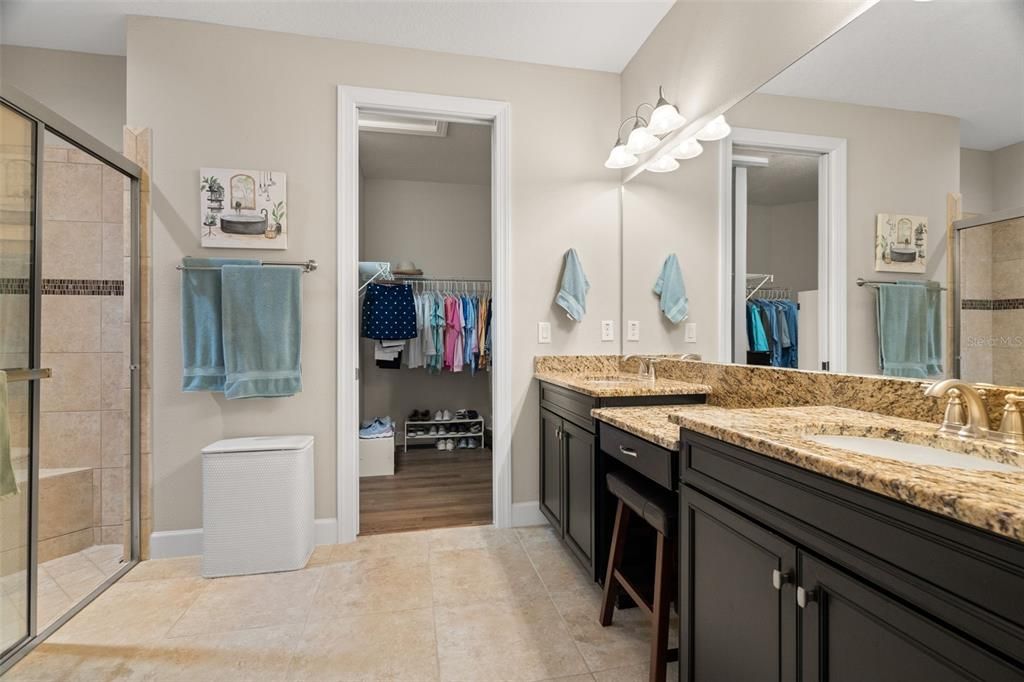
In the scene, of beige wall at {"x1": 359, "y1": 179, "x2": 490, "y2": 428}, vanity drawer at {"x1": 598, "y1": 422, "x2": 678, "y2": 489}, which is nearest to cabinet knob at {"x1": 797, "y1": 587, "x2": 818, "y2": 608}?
vanity drawer at {"x1": 598, "y1": 422, "x2": 678, "y2": 489}

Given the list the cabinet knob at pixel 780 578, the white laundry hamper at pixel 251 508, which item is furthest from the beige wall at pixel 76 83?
the cabinet knob at pixel 780 578

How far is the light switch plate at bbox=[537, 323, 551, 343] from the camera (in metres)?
2.76

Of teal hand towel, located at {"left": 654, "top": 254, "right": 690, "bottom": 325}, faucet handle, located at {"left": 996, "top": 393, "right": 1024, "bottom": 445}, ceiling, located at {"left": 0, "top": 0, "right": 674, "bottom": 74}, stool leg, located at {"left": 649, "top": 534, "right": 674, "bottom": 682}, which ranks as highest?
ceiling, located at {"left": 0, "top": 0, "right": 674, "bottom": 74}

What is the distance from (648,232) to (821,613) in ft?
6.76

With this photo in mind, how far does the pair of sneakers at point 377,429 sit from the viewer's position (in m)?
3.80

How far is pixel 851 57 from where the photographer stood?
1.41 metres

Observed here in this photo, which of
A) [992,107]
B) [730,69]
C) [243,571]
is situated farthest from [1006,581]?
[243,571]

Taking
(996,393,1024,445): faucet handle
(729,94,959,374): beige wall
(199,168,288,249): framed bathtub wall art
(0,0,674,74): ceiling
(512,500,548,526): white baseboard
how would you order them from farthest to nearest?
(512,500,548,526): white baseboard
(199,168,288,249): framed bathtub wall art
(0,0,674,74): ceiling
(729,94,959,374): beige wall
(996,393,1024,445): faucet handle

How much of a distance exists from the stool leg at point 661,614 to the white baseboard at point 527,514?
4.38 ft

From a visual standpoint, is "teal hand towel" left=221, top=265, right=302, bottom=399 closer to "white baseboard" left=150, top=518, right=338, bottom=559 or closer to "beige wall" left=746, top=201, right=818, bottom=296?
"white baseboard" left=150, top=518, right=338, bottom=559

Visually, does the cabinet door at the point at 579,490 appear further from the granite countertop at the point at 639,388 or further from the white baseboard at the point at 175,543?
the white baseboard at the point at 175,543

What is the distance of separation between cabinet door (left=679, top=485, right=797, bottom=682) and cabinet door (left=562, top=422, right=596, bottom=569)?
0.68 m

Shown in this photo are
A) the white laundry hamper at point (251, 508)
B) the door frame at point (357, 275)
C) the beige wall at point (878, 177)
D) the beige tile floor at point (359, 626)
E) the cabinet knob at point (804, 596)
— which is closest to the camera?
the cabinet knob at point (804, 596)

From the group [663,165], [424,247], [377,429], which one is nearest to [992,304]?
[663,165]
